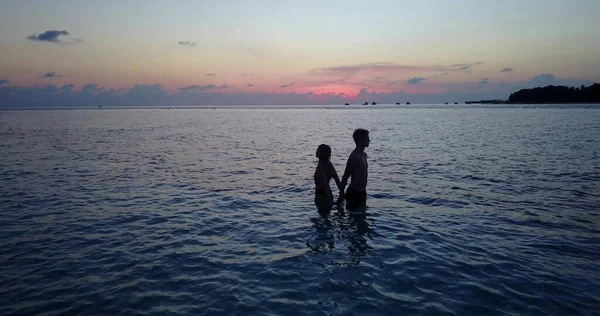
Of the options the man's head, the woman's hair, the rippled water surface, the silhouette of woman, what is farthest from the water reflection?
the man's head

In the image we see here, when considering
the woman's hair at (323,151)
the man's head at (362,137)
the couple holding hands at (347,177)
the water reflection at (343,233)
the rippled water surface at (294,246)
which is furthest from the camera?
the woman's hair at (323,151)

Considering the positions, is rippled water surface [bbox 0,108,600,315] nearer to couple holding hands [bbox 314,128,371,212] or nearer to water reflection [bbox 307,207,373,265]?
water reflection [bbox 307,207,373,265]

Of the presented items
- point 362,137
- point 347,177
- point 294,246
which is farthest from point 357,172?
point 294,246

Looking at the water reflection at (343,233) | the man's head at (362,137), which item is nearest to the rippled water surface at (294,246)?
the water reflection at (343,233)

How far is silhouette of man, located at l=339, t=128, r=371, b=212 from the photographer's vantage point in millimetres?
12180

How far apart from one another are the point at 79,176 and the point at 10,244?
1217 cm

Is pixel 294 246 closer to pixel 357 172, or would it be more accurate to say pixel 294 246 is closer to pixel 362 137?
pixel 357 172

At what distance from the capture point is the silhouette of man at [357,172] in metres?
12.2

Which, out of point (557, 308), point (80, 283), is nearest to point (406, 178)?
point (557, 308)

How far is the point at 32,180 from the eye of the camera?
65.2 ft

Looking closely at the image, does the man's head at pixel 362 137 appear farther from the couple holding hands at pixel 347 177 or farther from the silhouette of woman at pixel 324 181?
the silhouette of woman at pixel 324 181

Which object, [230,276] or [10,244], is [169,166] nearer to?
[10,244]

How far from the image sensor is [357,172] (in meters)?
12.7

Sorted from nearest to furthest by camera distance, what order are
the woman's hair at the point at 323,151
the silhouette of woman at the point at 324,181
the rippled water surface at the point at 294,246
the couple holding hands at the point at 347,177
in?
the rippled water surface at the point at 294,246, the couple holding hands at the point at 347,177, the woman's hair at the point at 323,151, the silhouette of woman at the point at 324,181
